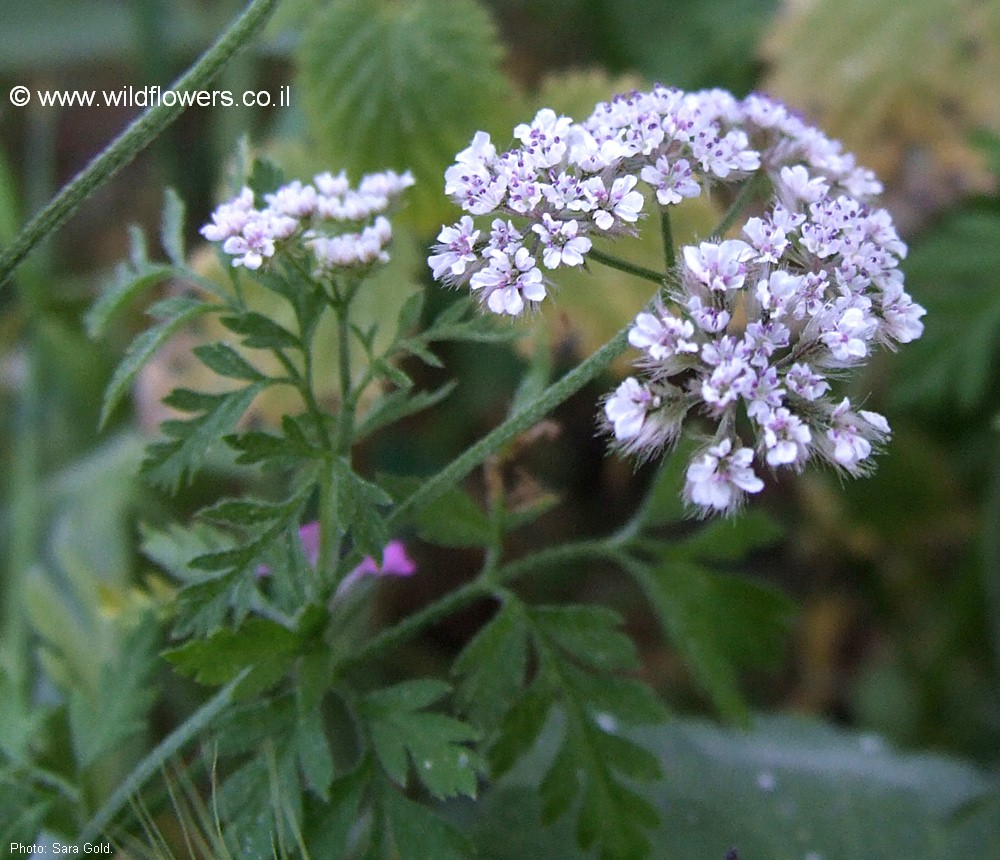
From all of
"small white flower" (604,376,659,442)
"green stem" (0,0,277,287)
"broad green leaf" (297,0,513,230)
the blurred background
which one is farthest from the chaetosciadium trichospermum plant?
"broad green leaf" (297,0,513,230)

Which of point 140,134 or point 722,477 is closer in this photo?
point 722,477

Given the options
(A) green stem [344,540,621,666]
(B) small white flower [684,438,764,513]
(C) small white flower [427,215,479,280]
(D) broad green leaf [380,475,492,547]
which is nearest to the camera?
(B) small white flower [684,438,764,513]

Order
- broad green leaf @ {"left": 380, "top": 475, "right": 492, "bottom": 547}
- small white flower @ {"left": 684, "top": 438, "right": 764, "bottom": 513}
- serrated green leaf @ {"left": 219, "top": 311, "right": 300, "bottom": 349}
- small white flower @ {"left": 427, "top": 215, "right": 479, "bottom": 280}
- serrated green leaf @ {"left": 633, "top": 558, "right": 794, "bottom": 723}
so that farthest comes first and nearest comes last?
serrated green leaf @ {"left": 633, "top": 558, "right": 794, "bottom": 723}, broad green leaf @ {"left": 380, "top": 475, "right": 492, "bottom": 547}, serrated green leaf @ {"left": 219, "top": 311, "right": 300, "bottom": 349}, small white flower @ {"left": 427, "top": 215, "right": 479, "bottom": 280}, small white flower @ {"left": 684, "top": 438, "right": 764, "bottom": 513}

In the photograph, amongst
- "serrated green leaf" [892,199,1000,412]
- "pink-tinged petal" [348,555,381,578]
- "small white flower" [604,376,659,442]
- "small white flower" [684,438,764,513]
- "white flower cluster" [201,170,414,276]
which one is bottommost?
"pink-tinged petal" [348,555,381,578]

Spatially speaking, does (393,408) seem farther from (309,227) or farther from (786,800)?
(786,800)

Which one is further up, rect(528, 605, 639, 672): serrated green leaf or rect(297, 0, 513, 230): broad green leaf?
rect(297, 0, 513, 230): broad green leaf

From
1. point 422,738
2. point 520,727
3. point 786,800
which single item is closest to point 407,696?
point 422,738

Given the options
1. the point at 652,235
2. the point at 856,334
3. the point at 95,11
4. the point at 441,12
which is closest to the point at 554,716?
the point at 652,235

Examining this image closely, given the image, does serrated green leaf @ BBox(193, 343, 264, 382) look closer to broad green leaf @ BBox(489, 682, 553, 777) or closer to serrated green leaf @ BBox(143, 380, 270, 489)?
serrated green leaf @ BBox(143, 380, 270, 489)
